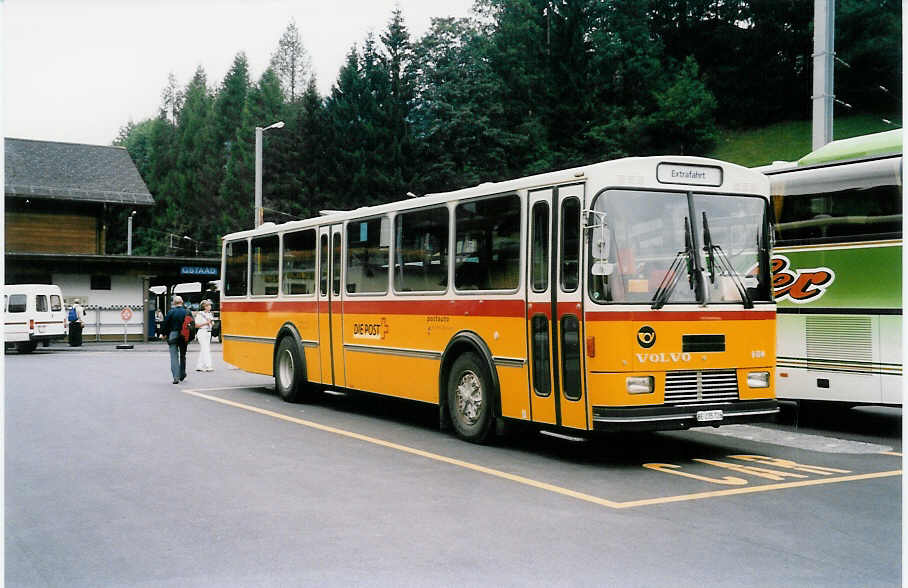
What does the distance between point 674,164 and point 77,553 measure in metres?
6.53

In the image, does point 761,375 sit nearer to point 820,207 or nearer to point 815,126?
point 820,207

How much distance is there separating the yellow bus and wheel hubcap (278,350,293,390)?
384 centimetres

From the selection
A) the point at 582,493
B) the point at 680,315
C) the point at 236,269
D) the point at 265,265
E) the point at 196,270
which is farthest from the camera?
the point at 196,270

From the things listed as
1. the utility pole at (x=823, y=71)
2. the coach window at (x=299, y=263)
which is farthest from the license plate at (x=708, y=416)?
the utility pole at (x=823, y=71)

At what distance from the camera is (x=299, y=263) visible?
15.5m

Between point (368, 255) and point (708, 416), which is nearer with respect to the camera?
point (708, 416)

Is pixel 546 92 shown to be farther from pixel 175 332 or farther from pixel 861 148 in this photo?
pixel 861 148

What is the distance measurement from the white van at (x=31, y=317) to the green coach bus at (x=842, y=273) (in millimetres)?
27478

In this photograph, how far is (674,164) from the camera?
9.55 m

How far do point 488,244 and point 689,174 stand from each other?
2.42 metres

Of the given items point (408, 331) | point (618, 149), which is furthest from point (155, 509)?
point (618, 149)

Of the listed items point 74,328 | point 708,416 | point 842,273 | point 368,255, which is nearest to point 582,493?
point 708,416

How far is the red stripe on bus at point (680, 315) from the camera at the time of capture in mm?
9070

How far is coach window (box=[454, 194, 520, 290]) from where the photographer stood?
10383 mm
